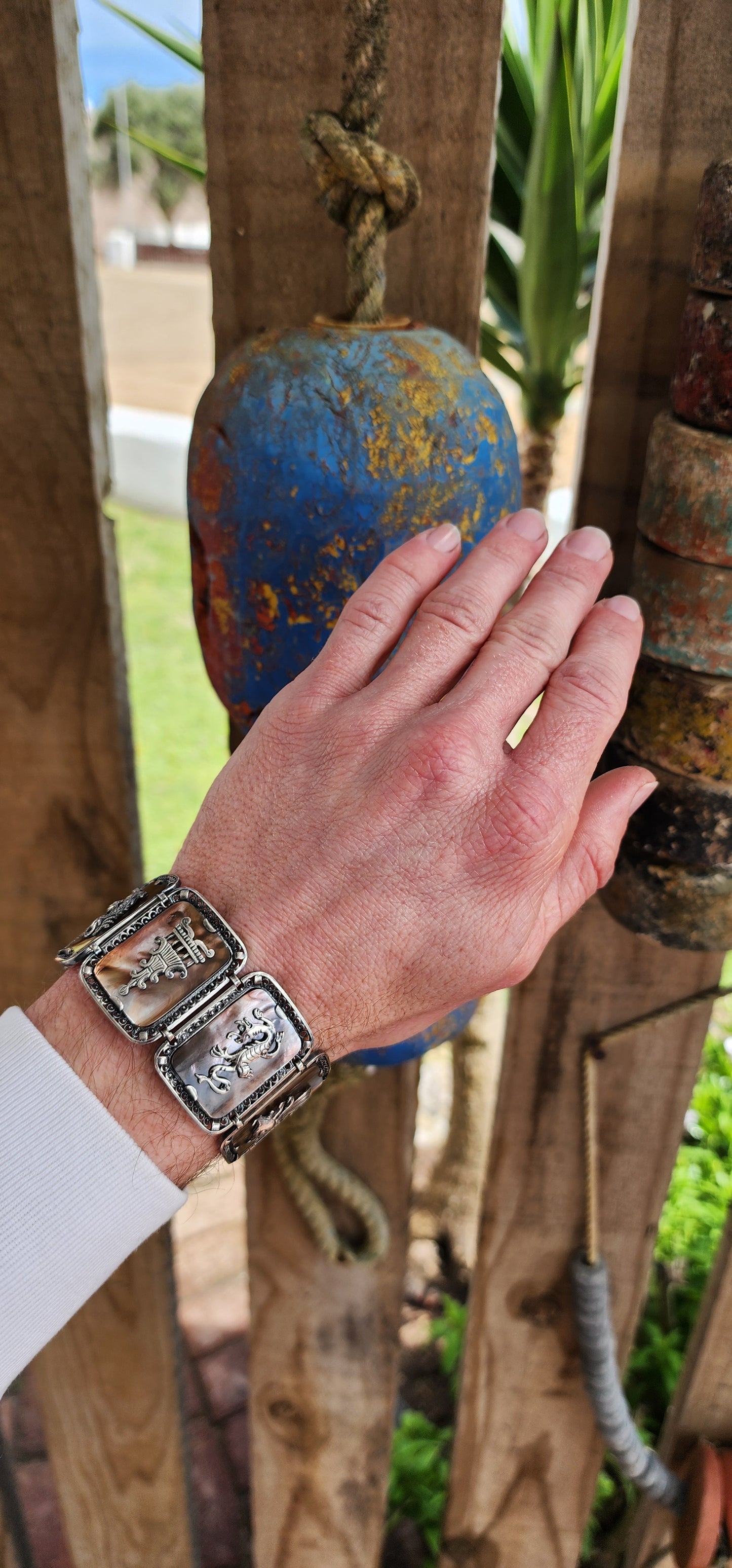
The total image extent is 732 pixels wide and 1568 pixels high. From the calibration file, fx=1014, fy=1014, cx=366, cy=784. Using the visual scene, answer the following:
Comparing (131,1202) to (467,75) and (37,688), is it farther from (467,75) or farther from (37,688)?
(467,75)

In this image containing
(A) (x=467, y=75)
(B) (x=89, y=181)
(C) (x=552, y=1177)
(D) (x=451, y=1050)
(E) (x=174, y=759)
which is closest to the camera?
(A) (x=467, y=75)

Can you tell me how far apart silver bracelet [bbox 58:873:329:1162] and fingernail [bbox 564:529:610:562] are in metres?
0.35

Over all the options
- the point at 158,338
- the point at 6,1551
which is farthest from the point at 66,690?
the point at 158,338

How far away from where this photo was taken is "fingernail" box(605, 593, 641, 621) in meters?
0.69

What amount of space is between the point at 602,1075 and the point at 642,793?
0.56 metres

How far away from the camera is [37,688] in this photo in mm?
1039

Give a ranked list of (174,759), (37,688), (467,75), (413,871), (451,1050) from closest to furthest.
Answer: (413,871) < (467,75) < (37,688) < (451,1050) < (174,759)

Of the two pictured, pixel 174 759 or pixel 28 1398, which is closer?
pixel 28 1398

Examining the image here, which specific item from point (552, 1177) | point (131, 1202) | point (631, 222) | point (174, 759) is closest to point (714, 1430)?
point (552, 1177)

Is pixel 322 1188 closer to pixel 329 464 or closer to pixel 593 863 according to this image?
pixel 593 863

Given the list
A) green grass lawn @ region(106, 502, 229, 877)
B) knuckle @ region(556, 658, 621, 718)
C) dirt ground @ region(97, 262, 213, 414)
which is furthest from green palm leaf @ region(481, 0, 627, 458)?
dirt ground @ region(97, 262, 213, 414)

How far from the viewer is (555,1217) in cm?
122

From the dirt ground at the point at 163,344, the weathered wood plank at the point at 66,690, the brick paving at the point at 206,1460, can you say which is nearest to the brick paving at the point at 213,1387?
the brick paving at the point at 206,1460

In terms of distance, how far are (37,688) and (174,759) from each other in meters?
2.18
